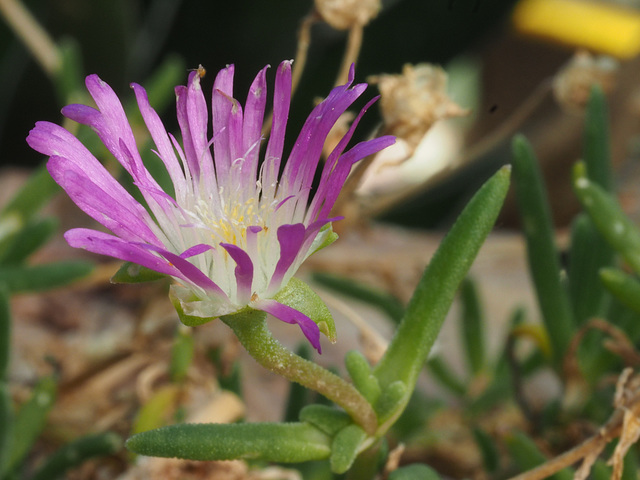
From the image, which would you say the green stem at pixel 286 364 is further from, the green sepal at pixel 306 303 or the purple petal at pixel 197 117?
the purple petal at pixel 197 117

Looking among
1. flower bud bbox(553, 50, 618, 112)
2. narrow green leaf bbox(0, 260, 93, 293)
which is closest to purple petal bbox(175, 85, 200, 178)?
narrow green leaf bbox(0, 260, 93, 293)

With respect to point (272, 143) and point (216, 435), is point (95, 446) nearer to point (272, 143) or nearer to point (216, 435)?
point (216, 435)

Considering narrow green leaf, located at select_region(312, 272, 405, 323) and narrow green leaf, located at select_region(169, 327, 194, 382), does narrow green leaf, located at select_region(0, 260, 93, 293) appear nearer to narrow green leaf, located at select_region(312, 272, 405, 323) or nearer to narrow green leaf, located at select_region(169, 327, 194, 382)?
narrow green leaf, located at select_region(169, 327, 194, 382)

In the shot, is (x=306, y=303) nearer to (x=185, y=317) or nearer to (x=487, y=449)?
(x=185, y=317)

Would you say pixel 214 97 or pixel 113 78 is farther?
pixel 113 78

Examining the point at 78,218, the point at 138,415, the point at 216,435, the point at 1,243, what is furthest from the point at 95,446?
the point at 78,218
